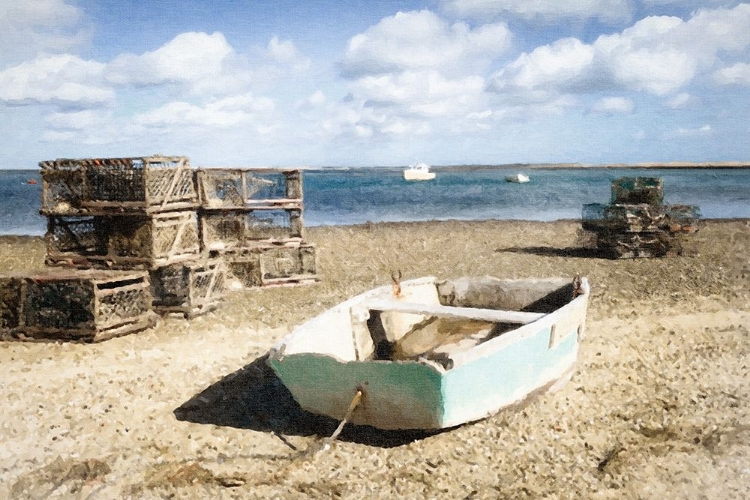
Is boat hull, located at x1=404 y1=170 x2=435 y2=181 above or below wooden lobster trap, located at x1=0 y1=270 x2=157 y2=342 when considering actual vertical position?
above

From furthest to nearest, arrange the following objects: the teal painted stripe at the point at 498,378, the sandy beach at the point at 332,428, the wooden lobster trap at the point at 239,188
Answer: the wooden lobster trap at the point at 239,188 < the teal painted stripe at the point at 498,378 < the sandy beach at the point at 332,428

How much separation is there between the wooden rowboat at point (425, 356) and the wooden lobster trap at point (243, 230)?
6.11 m

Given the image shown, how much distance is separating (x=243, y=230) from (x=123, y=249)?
11.0 feet

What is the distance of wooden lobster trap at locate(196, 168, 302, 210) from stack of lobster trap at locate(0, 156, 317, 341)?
32 mm

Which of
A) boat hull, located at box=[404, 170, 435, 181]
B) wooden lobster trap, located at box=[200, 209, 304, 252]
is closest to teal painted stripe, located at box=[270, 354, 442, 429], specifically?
wooden lobster trap, located at box=[200, 209, 304, 252]

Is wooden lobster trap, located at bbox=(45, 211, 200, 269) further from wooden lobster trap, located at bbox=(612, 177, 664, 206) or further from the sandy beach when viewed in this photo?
wooden lobster trap, located at bbox=(612, 177, 664, 206)

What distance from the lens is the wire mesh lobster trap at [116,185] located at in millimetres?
11586

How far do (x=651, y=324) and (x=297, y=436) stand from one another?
7454 millimetres

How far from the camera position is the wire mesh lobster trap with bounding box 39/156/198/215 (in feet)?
38.0

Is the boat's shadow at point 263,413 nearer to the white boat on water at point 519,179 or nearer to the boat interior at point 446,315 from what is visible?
the boat interior at point 446,315

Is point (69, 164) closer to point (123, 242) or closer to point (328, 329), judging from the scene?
point (123, 242)

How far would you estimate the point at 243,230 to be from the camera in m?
15.0

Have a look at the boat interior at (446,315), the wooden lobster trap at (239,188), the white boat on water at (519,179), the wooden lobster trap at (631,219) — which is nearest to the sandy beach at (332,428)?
the boat interior at (446,315)

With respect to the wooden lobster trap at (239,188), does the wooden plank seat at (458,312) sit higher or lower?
lower
